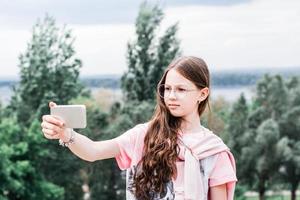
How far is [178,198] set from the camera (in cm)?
158

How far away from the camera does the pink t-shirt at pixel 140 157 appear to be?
1.61 metres

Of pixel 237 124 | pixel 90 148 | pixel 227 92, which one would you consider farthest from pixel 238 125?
pixel 90 148

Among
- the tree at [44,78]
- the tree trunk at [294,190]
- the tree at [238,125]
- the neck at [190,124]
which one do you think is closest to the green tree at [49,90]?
the tree at [44,78]

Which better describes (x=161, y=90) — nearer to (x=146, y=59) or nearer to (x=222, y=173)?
(x=222, y=173)

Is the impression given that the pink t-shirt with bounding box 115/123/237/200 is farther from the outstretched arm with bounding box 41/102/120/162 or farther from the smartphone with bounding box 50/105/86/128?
the smartphone with bounding box 50/105/86/128

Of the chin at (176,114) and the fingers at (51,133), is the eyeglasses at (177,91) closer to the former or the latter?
the chin at (176,114)

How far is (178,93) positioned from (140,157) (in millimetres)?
148

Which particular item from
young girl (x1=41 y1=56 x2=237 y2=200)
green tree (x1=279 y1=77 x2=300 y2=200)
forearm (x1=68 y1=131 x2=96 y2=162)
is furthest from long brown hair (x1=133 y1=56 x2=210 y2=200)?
green tree (x1=279 y1=77 x2=300 y2=200)

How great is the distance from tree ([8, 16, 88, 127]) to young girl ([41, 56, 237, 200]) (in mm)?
13544

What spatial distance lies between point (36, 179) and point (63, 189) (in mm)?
672

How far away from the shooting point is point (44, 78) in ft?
51.2

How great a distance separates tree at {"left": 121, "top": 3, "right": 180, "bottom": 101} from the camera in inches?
625

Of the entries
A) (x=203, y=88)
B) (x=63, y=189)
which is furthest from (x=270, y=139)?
(x=203, y=88)

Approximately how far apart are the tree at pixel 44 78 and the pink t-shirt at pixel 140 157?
13540 millimetres
